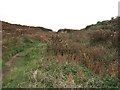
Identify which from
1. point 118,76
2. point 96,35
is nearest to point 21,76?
point 118,76

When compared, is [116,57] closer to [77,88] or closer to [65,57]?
[65,57]

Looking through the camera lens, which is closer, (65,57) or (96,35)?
(65,57)

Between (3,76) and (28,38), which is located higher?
(28,38)

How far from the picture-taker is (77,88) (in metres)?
10.2

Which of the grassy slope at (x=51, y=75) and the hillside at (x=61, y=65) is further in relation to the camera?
the hillside at (x=61, y=65)

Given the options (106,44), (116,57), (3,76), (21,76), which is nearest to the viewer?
(21,76)

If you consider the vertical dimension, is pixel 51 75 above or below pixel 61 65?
below

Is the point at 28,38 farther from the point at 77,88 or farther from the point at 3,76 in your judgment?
the point at 77,88

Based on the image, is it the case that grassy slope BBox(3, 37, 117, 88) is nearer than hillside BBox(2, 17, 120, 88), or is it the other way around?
grassy slope BBox(3, 37, 117, 88)

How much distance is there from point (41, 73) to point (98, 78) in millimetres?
2188

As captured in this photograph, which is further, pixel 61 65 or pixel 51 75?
pixel 61 65

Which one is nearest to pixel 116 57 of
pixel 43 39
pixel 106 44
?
pixel 106 44

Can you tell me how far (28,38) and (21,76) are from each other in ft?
23.0

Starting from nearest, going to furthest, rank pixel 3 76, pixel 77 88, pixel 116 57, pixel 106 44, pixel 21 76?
pixel 77 88 → pixel 21 76 → pixel 3 76 → pixel 116 57 → pixel 106 44
